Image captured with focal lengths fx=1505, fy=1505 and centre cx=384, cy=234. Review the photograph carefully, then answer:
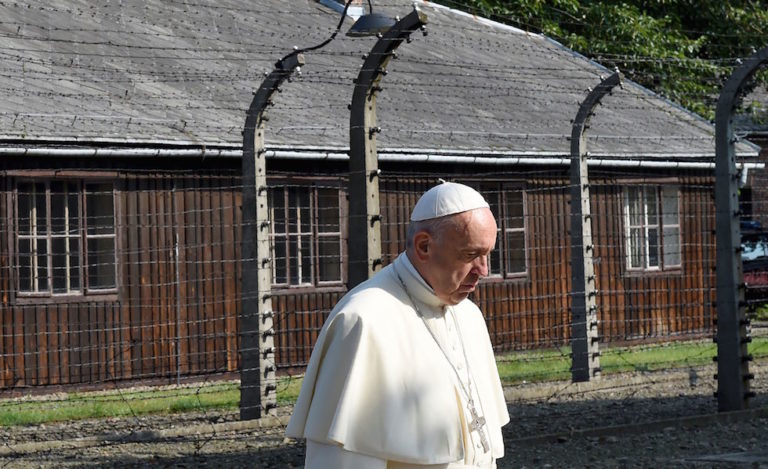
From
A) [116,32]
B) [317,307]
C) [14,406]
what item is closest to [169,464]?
[14,406]

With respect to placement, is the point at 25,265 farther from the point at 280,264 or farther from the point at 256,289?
the point at 256,289

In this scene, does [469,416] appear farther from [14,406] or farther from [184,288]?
[184,288]

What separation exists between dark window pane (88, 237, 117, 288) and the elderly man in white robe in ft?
41.6

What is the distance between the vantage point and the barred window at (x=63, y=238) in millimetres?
16281

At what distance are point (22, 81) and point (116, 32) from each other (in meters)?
3.16

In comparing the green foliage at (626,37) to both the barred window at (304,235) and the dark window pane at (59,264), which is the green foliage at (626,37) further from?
the dark window pane at (59,264)

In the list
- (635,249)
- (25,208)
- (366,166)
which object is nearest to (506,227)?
(635,249)

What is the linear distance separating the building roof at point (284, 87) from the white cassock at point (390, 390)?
10.5 metres

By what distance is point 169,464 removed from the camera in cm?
1016

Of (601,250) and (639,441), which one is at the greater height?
(601,250)

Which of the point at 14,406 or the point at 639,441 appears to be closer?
the point at 639,441

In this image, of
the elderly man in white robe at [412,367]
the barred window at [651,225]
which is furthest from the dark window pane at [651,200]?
the elderly man in white robe at [412,367]

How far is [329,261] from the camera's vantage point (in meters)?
19.7

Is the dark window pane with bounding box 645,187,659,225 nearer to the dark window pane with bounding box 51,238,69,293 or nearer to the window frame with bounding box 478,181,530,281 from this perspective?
the window frame with bounding box 478,181,530,281
